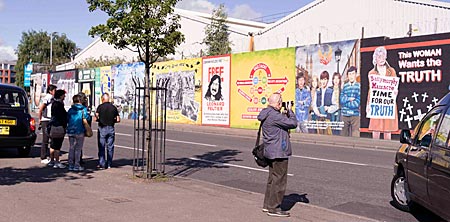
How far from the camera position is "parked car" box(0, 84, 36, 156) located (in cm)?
1280

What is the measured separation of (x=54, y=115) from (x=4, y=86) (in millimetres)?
3525

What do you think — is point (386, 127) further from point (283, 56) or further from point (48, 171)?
point (48, 171)

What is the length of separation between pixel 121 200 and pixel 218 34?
35.8m

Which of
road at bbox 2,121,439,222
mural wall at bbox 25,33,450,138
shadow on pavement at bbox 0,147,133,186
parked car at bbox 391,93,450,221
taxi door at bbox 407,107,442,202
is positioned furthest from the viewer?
mural wall at bbox 25,33,450,138

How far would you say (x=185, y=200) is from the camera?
8172 mm

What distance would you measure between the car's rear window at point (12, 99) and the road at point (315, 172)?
244 centimetres

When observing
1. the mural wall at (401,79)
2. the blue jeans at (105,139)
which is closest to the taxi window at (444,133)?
the blue jeans at (105,139)

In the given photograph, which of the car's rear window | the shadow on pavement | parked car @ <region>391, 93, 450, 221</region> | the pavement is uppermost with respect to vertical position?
the car's rear window

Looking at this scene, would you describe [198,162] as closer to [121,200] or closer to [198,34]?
[121,200]

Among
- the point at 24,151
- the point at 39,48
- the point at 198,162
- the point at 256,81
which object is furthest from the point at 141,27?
the point at 39,48

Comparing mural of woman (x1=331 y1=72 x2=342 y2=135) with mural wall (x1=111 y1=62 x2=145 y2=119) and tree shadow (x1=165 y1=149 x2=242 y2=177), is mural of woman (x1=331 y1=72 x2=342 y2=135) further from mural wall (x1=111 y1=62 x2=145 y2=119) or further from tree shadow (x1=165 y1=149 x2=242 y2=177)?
mural wall (x1=111 y1=62 x2=145 y2=119)

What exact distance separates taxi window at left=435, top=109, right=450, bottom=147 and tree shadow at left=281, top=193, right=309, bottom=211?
2387mm

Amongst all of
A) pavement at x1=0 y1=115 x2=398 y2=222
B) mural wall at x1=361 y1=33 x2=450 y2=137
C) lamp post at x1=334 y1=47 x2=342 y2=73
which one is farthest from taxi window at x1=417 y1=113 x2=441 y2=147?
lamp post at x1=334 y1=47 x2=342 y2=73

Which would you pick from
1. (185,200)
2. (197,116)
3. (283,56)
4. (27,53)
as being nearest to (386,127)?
(283,56)
